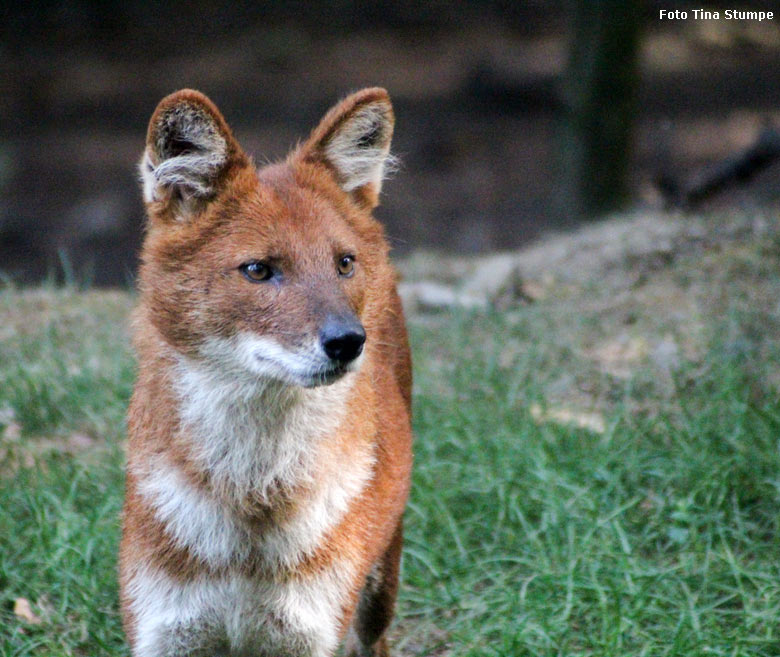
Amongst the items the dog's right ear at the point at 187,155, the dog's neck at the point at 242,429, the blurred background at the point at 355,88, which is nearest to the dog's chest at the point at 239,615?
the dog's neck at the point at 242,429

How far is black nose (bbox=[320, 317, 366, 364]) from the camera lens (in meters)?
3.29

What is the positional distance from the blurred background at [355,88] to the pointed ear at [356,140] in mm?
8177

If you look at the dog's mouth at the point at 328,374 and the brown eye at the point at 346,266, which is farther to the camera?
the brown eye at the point at 346,266

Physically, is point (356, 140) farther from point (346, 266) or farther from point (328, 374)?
point (328, 374)

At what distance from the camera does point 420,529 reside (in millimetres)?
5258

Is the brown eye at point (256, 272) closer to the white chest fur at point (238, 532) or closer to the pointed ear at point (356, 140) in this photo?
the white chest fur at point (238, 532)

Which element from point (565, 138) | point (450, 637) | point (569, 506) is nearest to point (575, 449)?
point (569, 506)

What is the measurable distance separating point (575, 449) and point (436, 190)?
9.28m

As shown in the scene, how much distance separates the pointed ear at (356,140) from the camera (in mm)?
3914

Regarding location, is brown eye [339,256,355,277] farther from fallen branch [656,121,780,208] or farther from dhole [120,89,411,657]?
fallen branch [656,121,780,208]

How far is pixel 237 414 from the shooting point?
3564 millimetres

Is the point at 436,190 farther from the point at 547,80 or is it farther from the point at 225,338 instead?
the point at 225,338

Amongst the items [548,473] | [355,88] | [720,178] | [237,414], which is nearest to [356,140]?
[237,414]

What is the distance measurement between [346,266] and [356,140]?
0.54 meters
